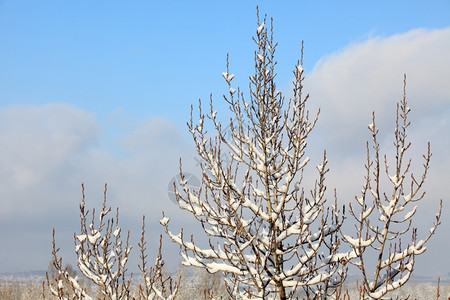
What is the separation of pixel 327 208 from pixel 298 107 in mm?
1589

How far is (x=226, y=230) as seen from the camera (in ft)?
23.0

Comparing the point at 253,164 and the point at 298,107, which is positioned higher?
the point at 298,107

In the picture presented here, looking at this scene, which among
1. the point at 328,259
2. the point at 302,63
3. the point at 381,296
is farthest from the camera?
the point at 302,63

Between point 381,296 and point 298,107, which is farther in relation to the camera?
point 298,107

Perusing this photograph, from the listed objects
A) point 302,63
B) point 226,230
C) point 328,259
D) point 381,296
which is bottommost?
point 381,296

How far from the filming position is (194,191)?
7297 millimetres

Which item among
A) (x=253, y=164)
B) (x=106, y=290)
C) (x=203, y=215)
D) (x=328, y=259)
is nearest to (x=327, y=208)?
(x=328, y=259)

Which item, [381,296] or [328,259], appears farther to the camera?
[328,259]

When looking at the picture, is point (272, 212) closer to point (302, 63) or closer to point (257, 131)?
point (257, 131)

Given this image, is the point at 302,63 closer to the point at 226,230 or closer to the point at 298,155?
the point at 298,155

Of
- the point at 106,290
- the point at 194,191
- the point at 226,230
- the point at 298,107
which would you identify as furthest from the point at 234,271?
the point at 298,107

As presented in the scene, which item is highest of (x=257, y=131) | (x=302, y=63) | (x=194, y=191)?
(x=302, y=63)

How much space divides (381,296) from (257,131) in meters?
2.99

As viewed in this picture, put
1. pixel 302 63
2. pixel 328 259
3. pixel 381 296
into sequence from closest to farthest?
pixel 381 296 → pixel 328 259 → pixel 302 63
